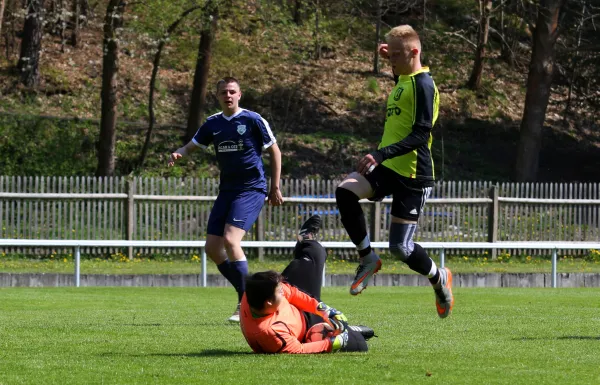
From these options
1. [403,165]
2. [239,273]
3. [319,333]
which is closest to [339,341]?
[319,333]

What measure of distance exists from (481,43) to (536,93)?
536 cm

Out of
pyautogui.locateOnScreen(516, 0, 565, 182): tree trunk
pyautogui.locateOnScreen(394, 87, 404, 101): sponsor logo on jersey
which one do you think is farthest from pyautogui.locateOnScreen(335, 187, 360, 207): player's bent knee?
pyautogui.locateOnScreen(516, 0, 565, 182): tree trunk

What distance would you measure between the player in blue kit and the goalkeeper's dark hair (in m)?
3.41

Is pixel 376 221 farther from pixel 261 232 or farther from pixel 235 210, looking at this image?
pixel 235 210

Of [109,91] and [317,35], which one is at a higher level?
[317,35]

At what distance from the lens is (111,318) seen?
453 inches

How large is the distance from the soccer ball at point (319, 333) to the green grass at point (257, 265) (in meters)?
13.3

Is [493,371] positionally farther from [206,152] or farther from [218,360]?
[206,152]

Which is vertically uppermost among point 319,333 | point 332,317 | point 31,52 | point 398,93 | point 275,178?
point 31,52

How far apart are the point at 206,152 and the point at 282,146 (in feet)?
8.40

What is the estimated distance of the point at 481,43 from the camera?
1508 inches

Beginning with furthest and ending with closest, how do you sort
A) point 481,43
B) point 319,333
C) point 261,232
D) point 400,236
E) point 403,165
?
1. point 481,43
2. point 261,232
3. point 400,236
4. point 403,165
5. point 319,333

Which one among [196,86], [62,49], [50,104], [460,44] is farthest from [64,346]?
[460,44]

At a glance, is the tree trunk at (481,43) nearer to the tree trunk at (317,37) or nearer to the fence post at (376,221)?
the tree trunk at (317,37)
